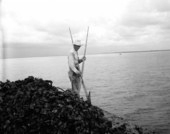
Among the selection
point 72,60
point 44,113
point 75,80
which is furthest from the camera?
point 75,80

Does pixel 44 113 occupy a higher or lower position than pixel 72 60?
lower

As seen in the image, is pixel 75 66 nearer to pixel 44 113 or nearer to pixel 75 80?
pixel 75 80

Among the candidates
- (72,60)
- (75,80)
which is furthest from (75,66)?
(75,80)

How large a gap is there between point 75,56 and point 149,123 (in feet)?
37.1

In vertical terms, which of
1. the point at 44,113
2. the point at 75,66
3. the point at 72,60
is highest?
the point at 72,60

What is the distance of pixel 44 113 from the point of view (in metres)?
6.14

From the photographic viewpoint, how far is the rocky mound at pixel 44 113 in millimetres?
5848

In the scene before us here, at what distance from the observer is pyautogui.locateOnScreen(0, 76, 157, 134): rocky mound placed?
5848 millimetres

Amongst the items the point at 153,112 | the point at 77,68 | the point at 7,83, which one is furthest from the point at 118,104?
the point at 7,83

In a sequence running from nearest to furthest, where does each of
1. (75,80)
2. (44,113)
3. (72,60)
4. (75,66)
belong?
(44,113) < (72,60) < (75,66) < (75,80)

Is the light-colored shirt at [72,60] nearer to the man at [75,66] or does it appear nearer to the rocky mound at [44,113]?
the man at [75,66]

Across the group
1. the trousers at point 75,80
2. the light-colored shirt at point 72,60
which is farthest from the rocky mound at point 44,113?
the trousers at point 75,80

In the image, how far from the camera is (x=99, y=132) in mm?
6355

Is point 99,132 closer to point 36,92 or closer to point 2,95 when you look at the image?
point 36,92
